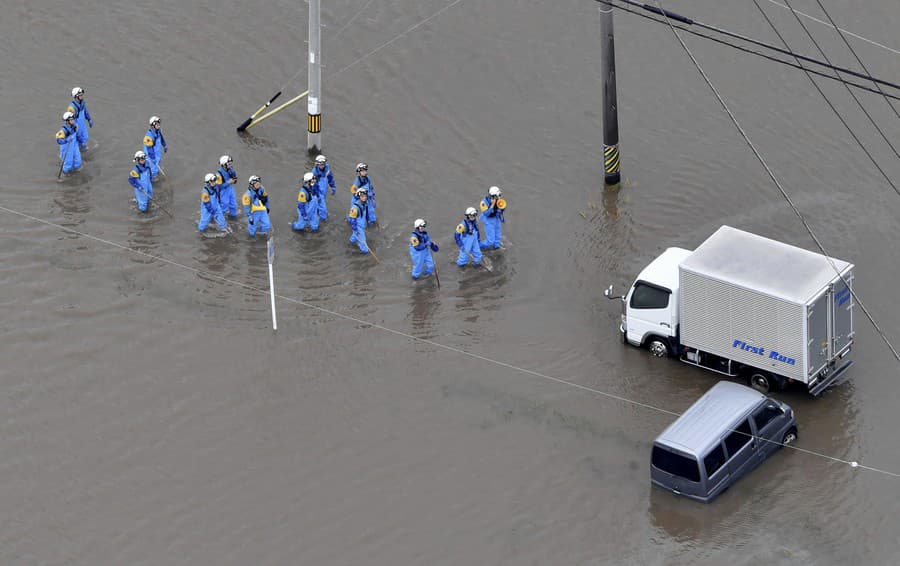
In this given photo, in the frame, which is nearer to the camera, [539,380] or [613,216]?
[539,380]

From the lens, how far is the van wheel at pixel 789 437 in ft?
78.0

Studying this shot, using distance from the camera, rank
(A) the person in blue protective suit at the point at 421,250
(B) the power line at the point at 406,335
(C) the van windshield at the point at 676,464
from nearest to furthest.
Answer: (C) the van windshield at the point at 676,464
(B) the power line at the point at 406,335
(A) the person in blue protective suit at the point at 421,250

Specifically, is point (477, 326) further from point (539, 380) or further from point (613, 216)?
point (613, 216)

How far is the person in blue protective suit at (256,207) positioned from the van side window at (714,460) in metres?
10.6

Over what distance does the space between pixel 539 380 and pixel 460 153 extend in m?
7.99

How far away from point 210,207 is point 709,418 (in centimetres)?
1103

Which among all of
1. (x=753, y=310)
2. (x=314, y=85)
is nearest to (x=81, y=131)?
(x=314, y=85)

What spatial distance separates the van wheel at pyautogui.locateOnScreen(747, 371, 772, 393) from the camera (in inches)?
979

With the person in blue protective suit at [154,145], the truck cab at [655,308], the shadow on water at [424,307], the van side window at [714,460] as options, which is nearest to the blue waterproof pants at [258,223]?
the person in blue protective suit at [154,145]

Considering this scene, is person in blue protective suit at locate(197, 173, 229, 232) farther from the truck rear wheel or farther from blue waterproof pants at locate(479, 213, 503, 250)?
the truck rear wheel

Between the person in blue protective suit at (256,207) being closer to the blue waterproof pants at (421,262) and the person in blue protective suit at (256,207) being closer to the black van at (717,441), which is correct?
the blue waterproof pants at (421,262)

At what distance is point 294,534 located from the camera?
2209 cm

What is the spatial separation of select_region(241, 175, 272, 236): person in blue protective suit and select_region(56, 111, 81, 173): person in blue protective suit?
12.8 ft

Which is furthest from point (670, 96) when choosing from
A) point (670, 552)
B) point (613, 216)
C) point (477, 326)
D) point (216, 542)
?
point (216, 542)
